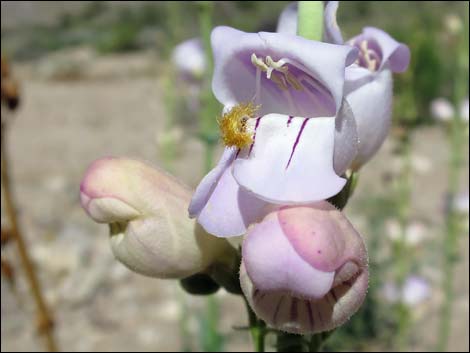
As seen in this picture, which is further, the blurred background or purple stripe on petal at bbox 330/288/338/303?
the blurred background

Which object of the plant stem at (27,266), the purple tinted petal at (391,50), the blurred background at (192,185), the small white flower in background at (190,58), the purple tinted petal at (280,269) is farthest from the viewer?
the small white flower in background at (190,58)

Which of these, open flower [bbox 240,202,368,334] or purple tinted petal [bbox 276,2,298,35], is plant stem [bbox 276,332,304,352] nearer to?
open flower [bbox 240,202,368,334]

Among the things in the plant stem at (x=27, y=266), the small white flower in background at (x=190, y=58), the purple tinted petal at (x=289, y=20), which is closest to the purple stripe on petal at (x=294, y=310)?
the purple tinted petal at (x=289, y=20)

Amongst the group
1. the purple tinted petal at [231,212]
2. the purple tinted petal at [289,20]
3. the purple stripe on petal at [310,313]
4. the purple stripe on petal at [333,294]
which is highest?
the purple tinted petal at [289,20]

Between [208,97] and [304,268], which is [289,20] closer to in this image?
[304,268]

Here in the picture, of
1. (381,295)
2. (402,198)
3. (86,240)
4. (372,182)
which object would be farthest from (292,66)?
(372,182)

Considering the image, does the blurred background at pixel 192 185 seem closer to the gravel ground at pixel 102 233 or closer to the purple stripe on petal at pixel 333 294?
the gravel ground at pixel 102 233

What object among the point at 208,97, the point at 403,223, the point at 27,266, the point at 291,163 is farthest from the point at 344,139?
the point at 403,223

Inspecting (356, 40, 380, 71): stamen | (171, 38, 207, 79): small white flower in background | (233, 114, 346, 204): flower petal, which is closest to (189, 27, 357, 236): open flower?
(233, 114, 346, 204): flower petal
